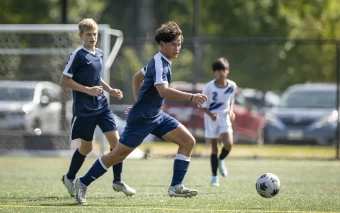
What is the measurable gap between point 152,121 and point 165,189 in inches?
88.7

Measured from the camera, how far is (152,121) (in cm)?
864

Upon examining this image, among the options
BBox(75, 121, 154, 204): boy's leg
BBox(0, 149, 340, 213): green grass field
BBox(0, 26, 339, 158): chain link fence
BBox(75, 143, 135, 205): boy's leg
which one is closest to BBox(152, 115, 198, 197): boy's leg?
BBox(0, 149, 340, 213): green grass field

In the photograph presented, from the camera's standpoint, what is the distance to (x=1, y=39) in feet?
63.5

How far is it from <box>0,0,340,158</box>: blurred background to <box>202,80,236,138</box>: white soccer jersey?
490 cm

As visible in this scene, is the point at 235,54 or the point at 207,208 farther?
the point at 235,54

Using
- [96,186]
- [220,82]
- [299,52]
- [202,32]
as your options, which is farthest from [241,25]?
[96,186]

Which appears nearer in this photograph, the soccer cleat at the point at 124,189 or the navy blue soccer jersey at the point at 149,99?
the navy blue soccer jersey at the point at 149,99

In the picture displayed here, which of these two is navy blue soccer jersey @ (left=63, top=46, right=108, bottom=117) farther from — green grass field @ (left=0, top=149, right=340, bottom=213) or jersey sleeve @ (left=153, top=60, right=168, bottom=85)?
jersey sleeve @ (left=153, top=60, right=168, bottom=85)

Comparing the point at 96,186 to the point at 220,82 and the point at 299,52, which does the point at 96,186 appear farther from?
the point at 299,52

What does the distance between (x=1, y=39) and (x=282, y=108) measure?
22.9ft

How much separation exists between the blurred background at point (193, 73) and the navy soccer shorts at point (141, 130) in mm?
8326

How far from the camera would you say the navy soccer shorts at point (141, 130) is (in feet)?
28.0

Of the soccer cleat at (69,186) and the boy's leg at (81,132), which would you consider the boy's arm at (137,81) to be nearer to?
the boy's leg at (81,132)

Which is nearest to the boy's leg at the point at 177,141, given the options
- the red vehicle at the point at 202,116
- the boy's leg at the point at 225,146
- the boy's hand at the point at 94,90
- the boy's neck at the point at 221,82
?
the boy's hand at the point at 94,90
